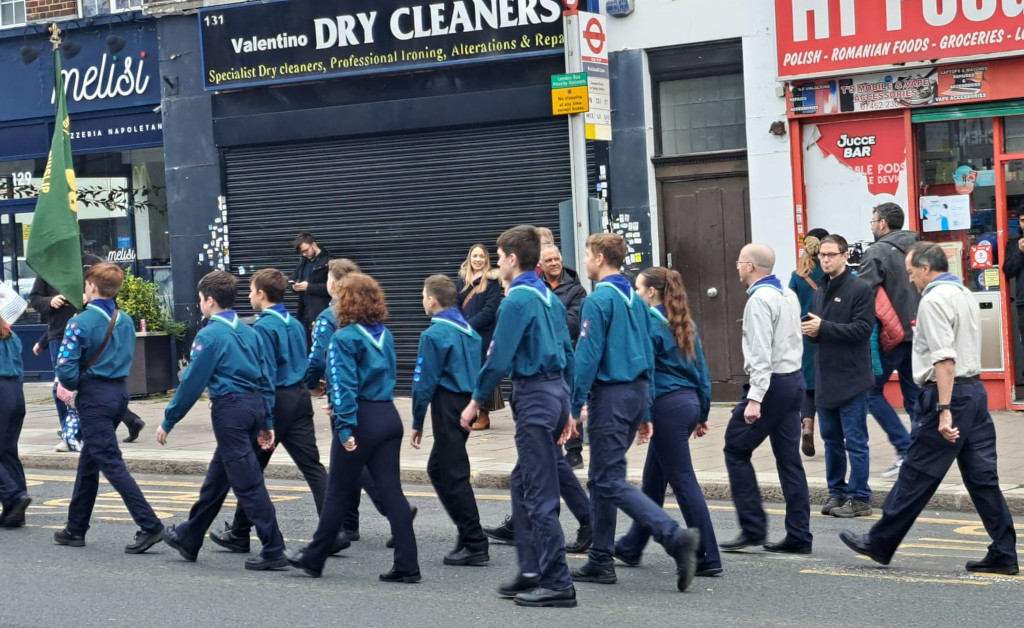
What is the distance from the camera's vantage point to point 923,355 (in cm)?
791

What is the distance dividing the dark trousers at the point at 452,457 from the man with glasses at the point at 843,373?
271 cm

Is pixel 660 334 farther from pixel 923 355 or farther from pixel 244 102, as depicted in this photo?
pixel 244 102

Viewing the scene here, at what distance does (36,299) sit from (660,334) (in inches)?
333

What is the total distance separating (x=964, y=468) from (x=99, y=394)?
5.11 meters

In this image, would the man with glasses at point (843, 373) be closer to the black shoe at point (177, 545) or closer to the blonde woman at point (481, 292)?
the blonde woman at point (481, 292)

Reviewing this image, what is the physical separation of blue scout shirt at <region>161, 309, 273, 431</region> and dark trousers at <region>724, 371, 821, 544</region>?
278 cm

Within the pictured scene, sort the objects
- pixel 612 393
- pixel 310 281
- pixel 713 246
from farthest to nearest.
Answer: pixel 310 281 → pixel 713 246 → pixel 612 393

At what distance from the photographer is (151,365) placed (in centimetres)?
1819

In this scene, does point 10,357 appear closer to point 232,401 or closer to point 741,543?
point 232,401

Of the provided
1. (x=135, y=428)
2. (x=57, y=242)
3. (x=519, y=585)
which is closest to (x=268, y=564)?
(x=519, y=585)

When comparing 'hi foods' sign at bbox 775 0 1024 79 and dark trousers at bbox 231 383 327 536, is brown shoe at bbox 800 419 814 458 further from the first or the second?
'hi foods' sign at bbox 775 0 1024 79

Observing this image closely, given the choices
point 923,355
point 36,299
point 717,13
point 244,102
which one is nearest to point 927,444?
point 923,355

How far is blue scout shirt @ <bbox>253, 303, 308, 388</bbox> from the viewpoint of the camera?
8.80 meters

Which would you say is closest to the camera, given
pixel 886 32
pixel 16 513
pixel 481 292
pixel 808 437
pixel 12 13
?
pixel 16 513
